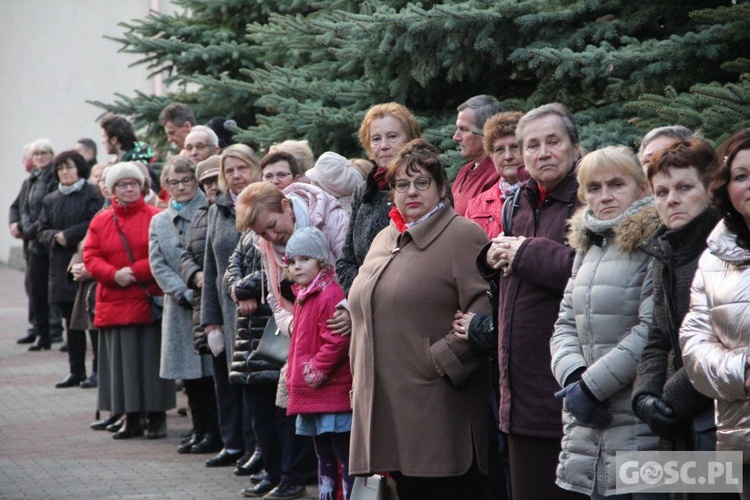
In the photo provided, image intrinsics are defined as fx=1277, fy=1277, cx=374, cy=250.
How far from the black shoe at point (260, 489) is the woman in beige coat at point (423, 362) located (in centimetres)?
234

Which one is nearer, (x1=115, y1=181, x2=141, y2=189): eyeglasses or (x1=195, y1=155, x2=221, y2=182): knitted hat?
(x1=195, y1=155, x2=221, y2=182): knitted hat

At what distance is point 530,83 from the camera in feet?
32.6

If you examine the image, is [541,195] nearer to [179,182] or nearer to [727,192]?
[727,192]

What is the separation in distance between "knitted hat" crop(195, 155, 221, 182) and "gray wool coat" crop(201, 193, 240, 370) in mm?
349

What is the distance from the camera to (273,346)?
Answer: 26.2ft

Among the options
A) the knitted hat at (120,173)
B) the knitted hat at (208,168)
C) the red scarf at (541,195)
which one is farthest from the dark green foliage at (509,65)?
the red scarf at (541,195)

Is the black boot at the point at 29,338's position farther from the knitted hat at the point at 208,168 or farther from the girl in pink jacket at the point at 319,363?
the girl in pink jacket at the point at 319,363

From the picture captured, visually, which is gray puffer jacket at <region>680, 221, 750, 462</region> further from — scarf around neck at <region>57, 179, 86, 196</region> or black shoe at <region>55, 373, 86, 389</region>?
scarf around neck at <region>57, 179, 86, 196</region>

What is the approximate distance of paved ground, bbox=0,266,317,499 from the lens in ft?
28.9

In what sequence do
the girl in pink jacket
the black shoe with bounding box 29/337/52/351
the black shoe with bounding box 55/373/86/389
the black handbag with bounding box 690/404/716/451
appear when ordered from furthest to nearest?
the black shoe with bounding box 29/337/52/351 < the black shoe with bounding box 55/373/86/389 < the girl in pink jacket < the black handbag with bounding box 690/404/716/451

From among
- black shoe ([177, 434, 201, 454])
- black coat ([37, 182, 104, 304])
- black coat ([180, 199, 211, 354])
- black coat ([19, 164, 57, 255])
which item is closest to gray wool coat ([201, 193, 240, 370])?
black coat ([180, 199, 211, 354])

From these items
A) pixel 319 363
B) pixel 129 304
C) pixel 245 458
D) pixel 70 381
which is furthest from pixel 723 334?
pixel 70 381

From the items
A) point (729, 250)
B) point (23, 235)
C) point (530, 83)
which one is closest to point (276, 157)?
point (530, 83)

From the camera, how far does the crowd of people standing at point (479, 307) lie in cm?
468
